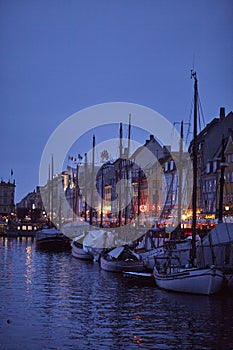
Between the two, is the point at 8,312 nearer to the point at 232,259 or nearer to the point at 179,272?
the point at 179,272

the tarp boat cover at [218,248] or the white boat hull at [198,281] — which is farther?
the tarp boat cover at [218,248]

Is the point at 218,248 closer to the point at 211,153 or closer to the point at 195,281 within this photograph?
the point at 195,281

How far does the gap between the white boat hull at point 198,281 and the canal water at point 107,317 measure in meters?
0.59

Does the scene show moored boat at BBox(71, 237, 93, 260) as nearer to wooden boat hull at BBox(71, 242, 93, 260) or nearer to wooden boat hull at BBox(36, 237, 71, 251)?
wooden boat hull at BBox(71, 242, 93, 260)

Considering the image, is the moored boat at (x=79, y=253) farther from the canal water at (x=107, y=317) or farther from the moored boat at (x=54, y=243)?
the canal water at (x=107, y=317)

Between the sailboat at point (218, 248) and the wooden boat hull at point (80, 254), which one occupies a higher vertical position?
the sailboat at point (218, 248)

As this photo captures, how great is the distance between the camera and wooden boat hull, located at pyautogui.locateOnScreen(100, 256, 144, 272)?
50.1m

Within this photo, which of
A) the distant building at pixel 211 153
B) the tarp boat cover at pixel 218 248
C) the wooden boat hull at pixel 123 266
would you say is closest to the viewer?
the tarp boat cover at pixel 218 248

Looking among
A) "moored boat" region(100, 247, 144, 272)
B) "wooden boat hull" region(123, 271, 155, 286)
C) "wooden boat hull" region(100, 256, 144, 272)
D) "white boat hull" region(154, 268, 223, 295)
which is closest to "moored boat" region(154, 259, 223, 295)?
"white boat hull" region(154, 268, 223, 295)

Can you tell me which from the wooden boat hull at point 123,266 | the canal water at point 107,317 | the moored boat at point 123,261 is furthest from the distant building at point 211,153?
the canal water at point 107,317

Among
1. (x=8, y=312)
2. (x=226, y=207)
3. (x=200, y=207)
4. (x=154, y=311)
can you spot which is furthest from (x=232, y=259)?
(x=200, y=207)

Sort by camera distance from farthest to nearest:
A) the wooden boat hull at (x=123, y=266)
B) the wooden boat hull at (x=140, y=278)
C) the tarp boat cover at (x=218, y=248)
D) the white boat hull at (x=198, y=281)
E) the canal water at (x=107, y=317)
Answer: the wooden boat hull at (x=123, y=266) → the wooden boat hull at (x=140, y=278) → the tarp boat cover at (x=218, y=248) → the white boat hull at (x=198, y=281) → the canal water at (x=107, y=317)

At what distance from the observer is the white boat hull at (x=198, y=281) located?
117 feet

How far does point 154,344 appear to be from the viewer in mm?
25281
